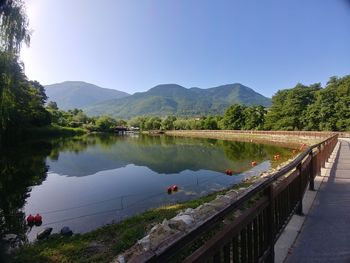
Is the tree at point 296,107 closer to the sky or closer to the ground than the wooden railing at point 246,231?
closer to the sky

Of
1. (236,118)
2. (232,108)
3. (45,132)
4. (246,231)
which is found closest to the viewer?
(246,231)

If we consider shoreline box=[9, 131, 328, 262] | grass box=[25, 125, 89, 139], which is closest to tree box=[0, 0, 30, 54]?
shoreline box=[9, 131, 328, 262]

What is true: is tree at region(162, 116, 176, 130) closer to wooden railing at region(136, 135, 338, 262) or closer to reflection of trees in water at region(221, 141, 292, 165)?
reflection of trees in water at region(221, 141, 292, 165)

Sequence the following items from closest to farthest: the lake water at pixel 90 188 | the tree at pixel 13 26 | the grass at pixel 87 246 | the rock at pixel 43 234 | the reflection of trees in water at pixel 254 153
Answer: the grass at pixel 87 246, the rock at pixel 43 234, the lake water at pixel 90 188, the tree at pixel 13 26, the reflection of trees in water at pixel 254 153

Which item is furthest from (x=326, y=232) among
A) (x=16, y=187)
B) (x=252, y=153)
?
(x=252, y=153)

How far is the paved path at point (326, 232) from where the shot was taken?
10.7 feet

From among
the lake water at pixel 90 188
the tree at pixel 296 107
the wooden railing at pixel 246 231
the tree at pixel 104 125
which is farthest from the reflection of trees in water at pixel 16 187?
the tree at pixel 104 125

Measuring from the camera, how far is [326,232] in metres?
3.98

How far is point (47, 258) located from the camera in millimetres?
5523

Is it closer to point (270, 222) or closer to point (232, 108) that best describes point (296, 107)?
point (232, 108)

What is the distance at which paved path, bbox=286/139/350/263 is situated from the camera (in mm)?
3258

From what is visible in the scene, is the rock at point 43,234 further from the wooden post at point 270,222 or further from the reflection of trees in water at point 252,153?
the reflection of trees in water at point 252,153

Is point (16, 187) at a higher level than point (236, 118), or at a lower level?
lower

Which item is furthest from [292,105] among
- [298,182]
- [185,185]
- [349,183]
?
[298,182]
